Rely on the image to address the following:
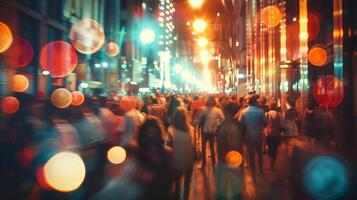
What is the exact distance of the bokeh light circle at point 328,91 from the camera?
40.6 feet

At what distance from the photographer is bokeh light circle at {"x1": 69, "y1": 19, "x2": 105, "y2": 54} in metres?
32.2

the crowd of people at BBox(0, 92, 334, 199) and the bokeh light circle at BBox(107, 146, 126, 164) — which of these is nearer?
the crowd of people at BBox(0, 92, 334, 199)

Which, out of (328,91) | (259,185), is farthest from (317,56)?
(259,185)

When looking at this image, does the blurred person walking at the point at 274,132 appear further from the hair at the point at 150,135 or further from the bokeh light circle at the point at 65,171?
the hair at the point at 150,135

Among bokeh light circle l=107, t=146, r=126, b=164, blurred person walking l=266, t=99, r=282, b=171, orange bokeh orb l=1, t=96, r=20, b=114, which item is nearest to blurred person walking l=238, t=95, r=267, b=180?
blurred person walking l=266, t=99, r=282, b=171

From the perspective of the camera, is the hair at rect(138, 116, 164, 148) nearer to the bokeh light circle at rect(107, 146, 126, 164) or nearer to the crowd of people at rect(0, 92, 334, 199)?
the crowd of people at rect(0, 92, 334, 199)

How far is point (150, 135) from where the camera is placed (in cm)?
522

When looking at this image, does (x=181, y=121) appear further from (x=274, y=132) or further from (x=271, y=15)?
(x=271, y=15)

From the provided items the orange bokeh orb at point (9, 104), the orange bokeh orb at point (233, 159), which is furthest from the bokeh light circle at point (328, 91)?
the orange bokeh orb at point (9, 104)

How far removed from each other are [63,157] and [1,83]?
36.2 feet

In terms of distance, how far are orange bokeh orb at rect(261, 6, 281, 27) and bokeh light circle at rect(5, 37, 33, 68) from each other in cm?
1275

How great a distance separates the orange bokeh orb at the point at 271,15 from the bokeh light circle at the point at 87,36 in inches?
475

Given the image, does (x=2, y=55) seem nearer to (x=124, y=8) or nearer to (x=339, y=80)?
(x=339, y=80)

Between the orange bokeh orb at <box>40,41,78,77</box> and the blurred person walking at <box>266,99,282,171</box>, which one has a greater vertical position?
the orange bokeh orb at <box>40,41,78,77</box>
